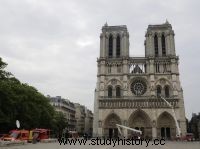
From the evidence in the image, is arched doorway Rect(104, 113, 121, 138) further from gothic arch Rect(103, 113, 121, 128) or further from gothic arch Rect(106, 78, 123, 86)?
gothic arch Rect(106, 78, 123, 86)

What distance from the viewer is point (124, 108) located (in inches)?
2800

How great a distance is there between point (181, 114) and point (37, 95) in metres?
32.9

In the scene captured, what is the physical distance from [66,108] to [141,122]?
3400 cm

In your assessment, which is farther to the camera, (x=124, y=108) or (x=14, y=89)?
(x=124, y=108)

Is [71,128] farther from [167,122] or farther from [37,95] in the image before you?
[37,95]

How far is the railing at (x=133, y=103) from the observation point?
70.1 metres

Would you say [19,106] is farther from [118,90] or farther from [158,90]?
[158,90]

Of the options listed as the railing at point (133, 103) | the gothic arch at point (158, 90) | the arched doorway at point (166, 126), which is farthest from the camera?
the gothic arch at point (158, 90)

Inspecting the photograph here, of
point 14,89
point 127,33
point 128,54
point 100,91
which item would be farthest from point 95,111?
point 14,89

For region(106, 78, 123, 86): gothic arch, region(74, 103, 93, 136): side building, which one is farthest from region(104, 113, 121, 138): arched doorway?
region(74, 103, 93, 136): side building

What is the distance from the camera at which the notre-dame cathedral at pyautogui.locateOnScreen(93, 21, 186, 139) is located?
7012cm

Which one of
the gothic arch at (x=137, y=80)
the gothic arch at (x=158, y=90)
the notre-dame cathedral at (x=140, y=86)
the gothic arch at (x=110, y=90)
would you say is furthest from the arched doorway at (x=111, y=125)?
the gothic arch at (x=158, y=90)

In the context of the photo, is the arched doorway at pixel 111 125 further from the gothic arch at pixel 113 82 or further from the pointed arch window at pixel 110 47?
the pointed arch window at pixel 110 47

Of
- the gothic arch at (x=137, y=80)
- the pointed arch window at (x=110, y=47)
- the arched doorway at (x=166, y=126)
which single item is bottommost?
the arched doorway at (x=166, y=126)
